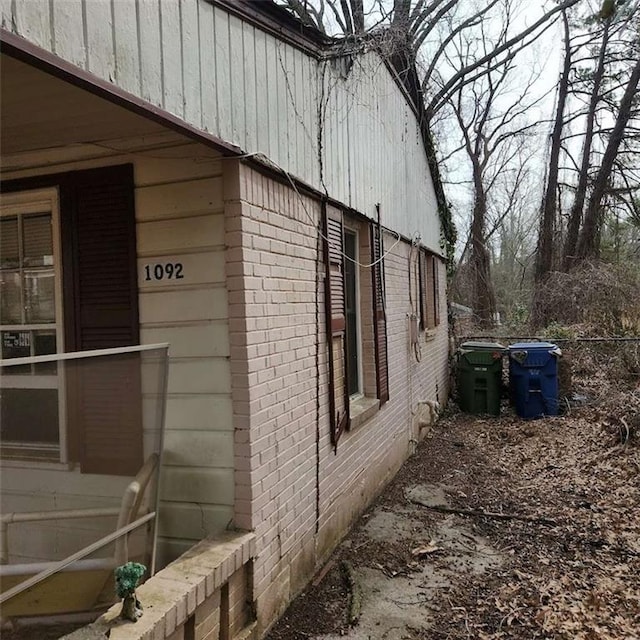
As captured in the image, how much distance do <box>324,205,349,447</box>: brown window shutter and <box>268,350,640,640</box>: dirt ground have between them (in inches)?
42.9

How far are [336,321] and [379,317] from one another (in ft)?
Result: 4.35

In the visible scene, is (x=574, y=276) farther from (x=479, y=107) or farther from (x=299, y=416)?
(x=299, y=416)

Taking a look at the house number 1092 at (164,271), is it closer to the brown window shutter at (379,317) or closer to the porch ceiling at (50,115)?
the porch ceiling at (50,115)

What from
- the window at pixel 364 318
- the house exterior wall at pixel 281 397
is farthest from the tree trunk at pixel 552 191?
the house exterior wall at pixel 281 397

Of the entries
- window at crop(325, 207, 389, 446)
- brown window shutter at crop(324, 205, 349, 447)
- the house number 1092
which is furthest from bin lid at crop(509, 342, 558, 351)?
the house number 1092

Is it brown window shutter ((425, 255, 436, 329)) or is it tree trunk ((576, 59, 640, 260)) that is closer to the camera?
brown window shutter ((425, 255, 436, 329))

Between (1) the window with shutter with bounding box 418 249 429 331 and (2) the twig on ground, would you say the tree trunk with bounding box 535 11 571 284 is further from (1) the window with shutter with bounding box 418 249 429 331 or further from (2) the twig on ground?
(2) the twig on ground

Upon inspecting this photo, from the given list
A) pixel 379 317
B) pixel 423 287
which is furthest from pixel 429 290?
pixel 379 317

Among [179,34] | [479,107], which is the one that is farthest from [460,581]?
[479,107]

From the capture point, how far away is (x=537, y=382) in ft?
30.5

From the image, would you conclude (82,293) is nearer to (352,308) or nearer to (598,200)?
(352,308)

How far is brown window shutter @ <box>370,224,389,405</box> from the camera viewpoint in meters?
5.59

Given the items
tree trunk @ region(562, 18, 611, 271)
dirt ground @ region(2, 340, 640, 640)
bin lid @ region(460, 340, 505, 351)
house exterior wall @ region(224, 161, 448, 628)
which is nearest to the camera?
house exterior wall @ region(224, 161, 448, 628)

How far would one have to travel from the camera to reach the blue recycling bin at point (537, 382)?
923 cm
